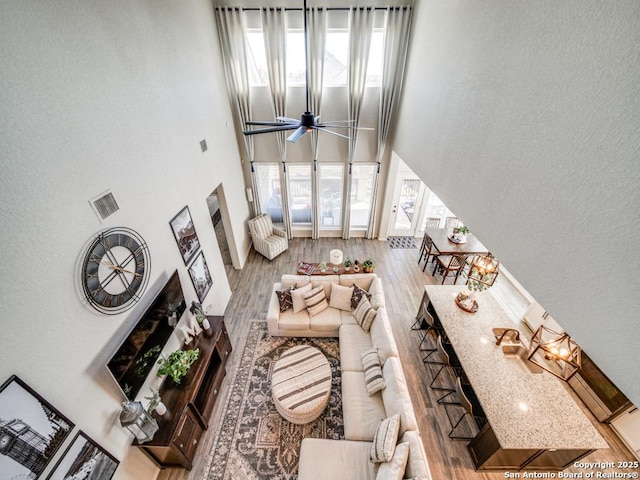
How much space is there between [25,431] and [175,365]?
143 cm

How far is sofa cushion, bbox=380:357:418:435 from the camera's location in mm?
2922

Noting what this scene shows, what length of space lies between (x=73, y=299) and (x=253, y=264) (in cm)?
463

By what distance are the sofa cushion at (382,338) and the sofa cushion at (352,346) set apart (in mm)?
166

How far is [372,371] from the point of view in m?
3.62

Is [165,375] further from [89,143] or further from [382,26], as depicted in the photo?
[382,26]

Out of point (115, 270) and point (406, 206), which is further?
point (406, 206)

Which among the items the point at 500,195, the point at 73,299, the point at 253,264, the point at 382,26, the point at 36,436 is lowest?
the point at 253,264

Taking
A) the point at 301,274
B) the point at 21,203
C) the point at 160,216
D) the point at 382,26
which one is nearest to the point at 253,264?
the point at 301,274

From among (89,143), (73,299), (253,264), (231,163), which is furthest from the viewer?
(253,264)

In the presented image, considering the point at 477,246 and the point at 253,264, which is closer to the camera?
the point at 477,246

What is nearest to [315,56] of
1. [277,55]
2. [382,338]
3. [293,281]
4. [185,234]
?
[277,55]

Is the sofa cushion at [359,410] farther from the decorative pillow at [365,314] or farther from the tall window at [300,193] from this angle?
the tall window at [300,193]

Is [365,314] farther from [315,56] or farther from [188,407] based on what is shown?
[315,56]

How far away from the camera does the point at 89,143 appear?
228 centimetres
